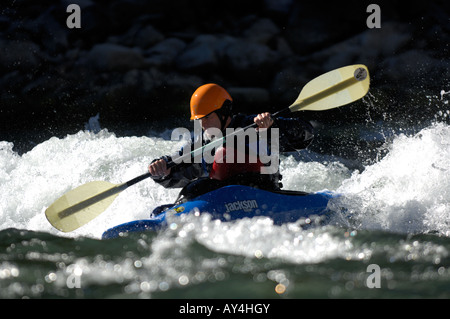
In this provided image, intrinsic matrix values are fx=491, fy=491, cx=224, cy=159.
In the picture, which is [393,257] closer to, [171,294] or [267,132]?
[171,294]

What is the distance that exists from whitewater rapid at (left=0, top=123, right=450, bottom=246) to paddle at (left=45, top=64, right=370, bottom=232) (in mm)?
231

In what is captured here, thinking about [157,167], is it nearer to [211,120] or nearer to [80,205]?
[211,120]

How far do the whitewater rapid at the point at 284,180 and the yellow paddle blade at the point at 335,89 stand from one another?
0.77 meters

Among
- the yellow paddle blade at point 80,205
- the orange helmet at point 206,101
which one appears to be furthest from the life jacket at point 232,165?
the yellow paddle blade at point 80,205

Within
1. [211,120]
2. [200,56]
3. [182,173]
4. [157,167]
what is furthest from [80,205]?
[200,56]

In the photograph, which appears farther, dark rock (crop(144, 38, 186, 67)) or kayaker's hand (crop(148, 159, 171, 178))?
dark rock (crop(144, 38, 186, 67))

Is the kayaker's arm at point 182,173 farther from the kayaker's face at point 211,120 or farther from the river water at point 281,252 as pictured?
the river water at point 281,252

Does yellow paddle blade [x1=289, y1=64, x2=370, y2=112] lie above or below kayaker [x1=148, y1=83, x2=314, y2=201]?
above

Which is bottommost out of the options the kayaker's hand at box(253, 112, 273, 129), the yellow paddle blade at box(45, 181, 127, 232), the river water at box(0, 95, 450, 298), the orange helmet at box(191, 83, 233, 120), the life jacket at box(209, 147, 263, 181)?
the river water at box(0, 95, 450, 298)

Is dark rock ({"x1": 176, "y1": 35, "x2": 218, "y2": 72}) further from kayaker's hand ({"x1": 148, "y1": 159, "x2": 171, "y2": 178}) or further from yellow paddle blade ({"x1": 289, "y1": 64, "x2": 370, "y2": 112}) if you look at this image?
kayaker's hand ({"x1": 148, "y1": 159, "x2": 171, "y2": 178})

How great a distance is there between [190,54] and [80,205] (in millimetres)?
6927

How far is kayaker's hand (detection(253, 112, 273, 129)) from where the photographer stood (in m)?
3.69

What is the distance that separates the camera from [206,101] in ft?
13.1

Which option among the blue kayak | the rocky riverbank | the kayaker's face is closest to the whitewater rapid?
the blue kayak
